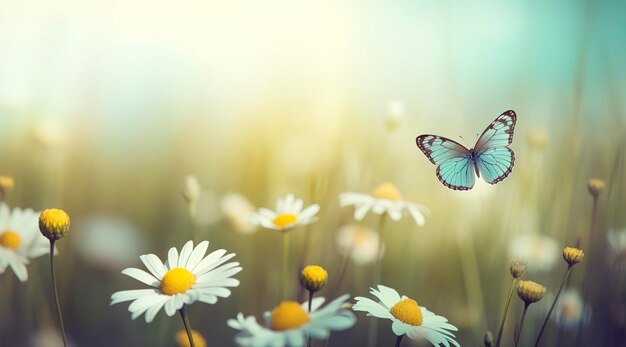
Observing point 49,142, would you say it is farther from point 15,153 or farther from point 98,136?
point 98,136

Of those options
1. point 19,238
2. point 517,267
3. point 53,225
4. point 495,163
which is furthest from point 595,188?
point 19,238

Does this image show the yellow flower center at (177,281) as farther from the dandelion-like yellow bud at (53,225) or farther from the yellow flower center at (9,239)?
the yellow flower center at (9,239)

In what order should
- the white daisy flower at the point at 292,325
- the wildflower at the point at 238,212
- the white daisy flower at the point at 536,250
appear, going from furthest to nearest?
the wildflower at the point at 238,212 → the white daisy flower at the point at 536,250 → the white daisy flower at the point at 292,325

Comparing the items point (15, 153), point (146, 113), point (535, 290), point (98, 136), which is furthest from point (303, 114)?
point (535, 290)

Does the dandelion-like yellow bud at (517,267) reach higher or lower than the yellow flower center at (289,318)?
higher

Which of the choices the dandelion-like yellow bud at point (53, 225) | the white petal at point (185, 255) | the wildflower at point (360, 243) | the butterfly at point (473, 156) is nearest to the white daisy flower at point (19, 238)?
the dandelion-like yellow bud at point (53, 225)

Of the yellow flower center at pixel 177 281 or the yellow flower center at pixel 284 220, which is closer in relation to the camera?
the yellow flower center at pixel 177 281
